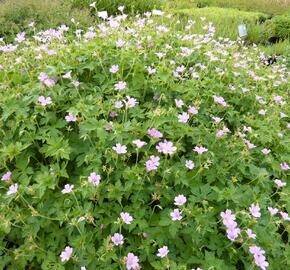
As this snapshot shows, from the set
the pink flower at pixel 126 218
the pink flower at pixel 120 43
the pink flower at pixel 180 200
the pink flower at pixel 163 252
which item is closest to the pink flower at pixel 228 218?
the pink flower at pixel 180 200

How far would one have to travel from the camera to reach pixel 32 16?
6.48m

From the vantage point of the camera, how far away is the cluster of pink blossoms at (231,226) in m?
1.91

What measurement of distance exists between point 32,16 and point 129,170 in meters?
5.23

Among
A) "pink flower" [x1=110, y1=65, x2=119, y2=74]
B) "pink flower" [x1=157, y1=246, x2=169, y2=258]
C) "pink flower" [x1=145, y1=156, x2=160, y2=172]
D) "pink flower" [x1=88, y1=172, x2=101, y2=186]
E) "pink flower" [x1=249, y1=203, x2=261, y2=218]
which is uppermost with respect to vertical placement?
"pink flower" [x1=110, y1=65, x2=119, y2=74]

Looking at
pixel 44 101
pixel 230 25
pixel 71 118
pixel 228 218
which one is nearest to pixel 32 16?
pixel 230 25

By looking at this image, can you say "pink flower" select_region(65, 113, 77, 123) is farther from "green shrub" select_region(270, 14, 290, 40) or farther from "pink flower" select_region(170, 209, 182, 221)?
"green shrub" select_region(270, 14, 290, 40)

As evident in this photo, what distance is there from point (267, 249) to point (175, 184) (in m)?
0.59

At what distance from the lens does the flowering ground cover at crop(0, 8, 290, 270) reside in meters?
1.99

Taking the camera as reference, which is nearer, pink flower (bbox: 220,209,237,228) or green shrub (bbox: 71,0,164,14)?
pink flower (bbox: 220,209,237,228)

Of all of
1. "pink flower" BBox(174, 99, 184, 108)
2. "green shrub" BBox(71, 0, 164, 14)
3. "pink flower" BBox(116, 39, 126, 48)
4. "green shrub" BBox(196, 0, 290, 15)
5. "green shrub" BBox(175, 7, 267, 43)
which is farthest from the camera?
"green shrub" BBox(196, 0, 290, 15)

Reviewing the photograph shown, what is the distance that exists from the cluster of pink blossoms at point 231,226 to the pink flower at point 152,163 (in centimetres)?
41

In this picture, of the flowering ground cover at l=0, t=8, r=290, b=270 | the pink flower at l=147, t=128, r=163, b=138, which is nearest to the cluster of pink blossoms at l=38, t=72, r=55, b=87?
the flowering ground cover at l=0, t=8, r=290, b=270

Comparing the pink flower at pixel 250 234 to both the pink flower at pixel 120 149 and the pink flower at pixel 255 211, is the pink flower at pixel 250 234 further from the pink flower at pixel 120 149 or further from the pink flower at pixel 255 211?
the pink flower at pixel 120 149

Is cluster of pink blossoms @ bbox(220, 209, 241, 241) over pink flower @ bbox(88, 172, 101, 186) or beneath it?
beneath
